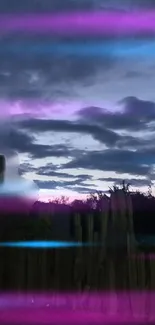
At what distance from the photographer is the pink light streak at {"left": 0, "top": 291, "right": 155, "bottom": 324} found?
1295mm

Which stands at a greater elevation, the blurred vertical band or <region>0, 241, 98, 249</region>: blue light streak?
the blurred vertical band

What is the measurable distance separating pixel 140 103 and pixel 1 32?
436 mm

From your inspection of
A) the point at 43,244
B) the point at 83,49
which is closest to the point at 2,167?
the point at 43,244

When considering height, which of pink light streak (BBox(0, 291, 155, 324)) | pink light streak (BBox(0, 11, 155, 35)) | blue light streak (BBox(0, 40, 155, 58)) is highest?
pink light streak (BBox(0, 11, 155, 35))

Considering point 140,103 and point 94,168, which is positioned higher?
point 140,103

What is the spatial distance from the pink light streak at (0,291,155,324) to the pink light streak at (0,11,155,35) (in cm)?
74

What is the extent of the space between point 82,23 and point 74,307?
804mm

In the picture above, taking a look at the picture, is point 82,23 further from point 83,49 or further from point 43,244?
point 43,244

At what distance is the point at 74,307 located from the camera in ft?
4.29

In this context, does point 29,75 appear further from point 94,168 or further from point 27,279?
point 27,279

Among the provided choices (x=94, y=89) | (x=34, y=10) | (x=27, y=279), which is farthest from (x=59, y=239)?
(x=34, y=10)

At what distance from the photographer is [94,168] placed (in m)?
1.27

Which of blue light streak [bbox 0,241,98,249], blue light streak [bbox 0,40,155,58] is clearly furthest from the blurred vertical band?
blue light streak [bbox 0,40,155,58]

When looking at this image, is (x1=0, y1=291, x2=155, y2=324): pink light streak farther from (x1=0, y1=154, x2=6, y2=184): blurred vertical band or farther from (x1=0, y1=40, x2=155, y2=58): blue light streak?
(x1=0, y1=40, x2=155, y2=58): blue light streak
